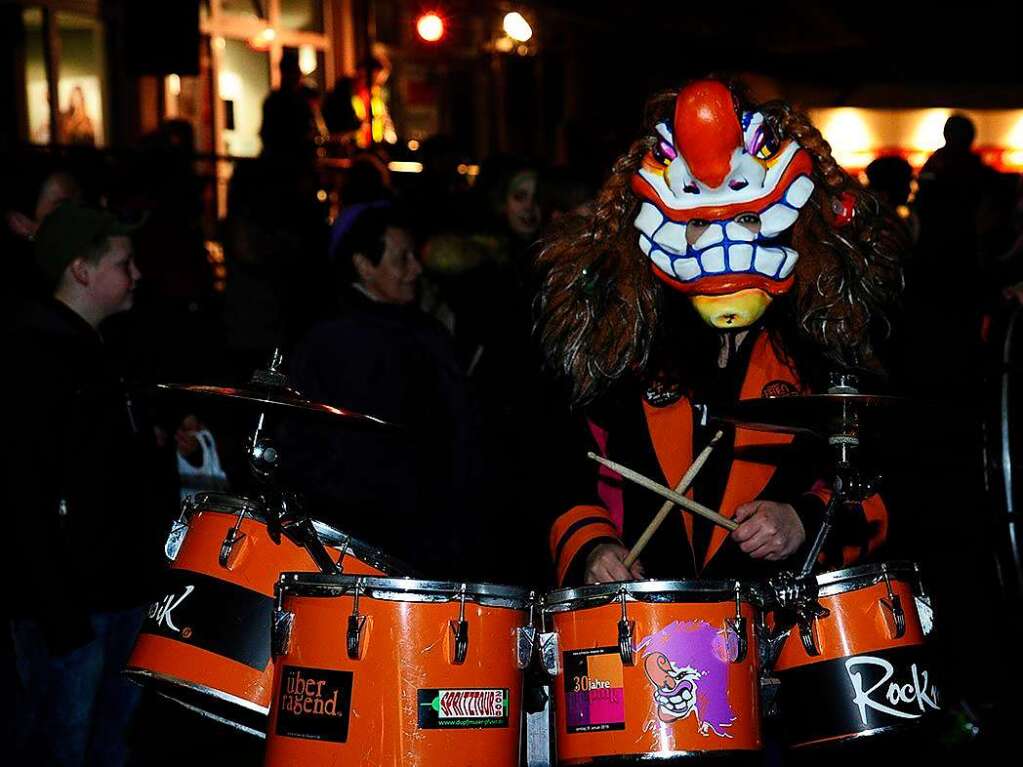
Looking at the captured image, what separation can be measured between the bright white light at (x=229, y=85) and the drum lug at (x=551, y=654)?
9936 mm

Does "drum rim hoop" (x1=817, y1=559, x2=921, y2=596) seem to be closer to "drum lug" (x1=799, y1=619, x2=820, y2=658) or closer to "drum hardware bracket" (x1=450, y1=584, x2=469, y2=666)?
"drum lug" (x1=799, y1=619, x2=820, y2=658)

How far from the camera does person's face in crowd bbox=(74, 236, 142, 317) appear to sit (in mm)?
5348

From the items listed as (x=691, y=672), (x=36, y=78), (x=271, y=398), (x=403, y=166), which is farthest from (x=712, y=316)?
(x=36, y=78)

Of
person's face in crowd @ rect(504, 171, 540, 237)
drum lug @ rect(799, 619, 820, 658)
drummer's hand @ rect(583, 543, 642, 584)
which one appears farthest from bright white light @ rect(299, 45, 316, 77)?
drum lug @ rect(799, 619, 820, 658)

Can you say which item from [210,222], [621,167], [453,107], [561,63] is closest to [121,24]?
[210,222]

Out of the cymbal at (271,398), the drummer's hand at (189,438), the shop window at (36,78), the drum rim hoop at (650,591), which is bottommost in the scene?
the drum rim hoop at (650,591)

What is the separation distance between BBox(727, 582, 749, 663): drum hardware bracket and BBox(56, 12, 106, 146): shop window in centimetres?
868

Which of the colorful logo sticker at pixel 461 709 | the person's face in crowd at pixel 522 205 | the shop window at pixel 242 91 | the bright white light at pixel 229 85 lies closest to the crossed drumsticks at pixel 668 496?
the colorful logo sticker at pixel 461 709

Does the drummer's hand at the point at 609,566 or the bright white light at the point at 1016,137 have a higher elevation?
the bright white light at the point at 1016,137

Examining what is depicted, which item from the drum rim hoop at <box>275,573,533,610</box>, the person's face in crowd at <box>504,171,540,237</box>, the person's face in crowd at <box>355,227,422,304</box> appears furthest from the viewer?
the person's face in crowd at <box>504,171,540,237</box>

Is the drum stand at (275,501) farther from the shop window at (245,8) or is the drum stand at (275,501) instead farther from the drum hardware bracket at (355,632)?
the shop window at (245,8)

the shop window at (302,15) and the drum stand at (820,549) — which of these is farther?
the shop window at (302,15)

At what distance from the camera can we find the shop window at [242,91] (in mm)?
12695

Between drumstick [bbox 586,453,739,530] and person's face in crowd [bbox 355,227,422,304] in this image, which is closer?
drumstick [bbox 586,453,739,530]
